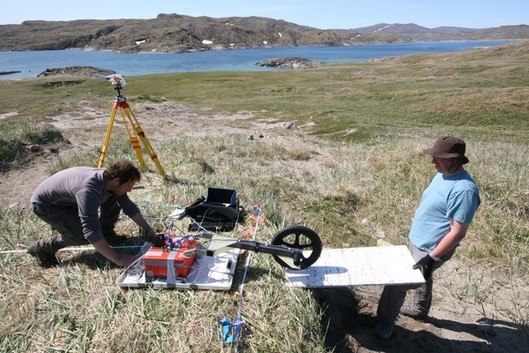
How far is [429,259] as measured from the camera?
13.4ft

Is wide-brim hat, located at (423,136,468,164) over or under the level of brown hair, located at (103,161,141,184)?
over

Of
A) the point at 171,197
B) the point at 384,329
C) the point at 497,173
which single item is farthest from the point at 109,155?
the point at 497,173

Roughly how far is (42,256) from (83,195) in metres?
Answer: 1.31

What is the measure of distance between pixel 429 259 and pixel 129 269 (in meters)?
3.42

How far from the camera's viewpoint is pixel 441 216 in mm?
4051

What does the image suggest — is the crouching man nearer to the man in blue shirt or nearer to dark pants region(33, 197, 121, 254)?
dark pants region(33, 197, 121, 254)

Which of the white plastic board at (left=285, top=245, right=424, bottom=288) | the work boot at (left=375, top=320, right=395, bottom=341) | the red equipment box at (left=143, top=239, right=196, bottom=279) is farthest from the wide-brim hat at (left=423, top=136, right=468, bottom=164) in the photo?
the red equipment box at (left=143, top=239, right=196, bottom=279)

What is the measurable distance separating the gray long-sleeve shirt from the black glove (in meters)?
3.51

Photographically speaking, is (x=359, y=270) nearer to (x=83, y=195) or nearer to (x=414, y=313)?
(x=414, y=313)

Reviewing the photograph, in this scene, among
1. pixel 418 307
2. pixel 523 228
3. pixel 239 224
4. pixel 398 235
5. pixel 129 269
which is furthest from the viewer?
pixel 398 235

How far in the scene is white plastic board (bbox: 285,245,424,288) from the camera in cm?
419

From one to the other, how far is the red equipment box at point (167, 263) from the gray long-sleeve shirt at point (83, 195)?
64 centimetres

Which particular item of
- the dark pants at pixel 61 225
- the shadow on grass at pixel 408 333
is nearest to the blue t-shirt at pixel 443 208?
the shadow on grass at pixel 408 333

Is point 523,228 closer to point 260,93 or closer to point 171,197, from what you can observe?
point 171,197
